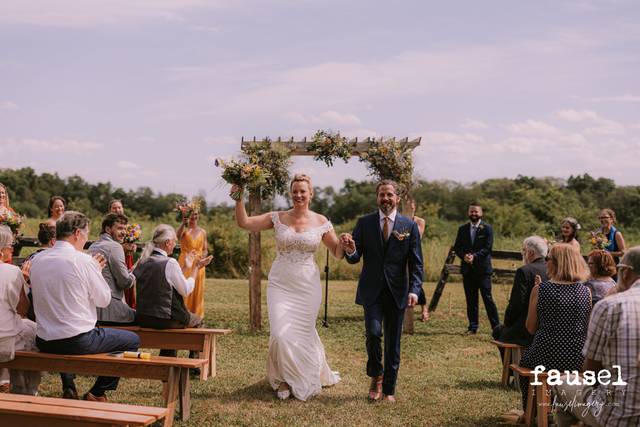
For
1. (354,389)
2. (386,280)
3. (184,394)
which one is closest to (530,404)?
(386,280)

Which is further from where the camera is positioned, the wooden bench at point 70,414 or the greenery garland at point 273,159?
the greenery garland at point 273,159

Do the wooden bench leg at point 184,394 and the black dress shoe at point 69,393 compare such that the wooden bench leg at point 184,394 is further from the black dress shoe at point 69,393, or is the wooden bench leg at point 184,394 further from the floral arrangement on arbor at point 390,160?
the floral arrangement on arbor at point 390,160

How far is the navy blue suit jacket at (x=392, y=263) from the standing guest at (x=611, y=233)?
19.7ft

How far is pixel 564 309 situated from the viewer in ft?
21.7

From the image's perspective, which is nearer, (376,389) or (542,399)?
(542,399)

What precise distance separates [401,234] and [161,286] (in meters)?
2.69

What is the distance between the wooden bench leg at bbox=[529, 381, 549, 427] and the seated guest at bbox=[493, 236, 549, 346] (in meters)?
1.38

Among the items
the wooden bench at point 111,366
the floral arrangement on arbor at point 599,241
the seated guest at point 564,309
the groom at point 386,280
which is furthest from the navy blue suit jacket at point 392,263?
the floral arrangement on arbor at point 599,241

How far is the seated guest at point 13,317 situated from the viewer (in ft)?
21.8

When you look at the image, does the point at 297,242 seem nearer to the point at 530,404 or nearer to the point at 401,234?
the point at 401,234

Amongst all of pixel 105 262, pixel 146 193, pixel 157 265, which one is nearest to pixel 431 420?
pixel 157 265

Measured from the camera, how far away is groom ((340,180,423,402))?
7949 mm

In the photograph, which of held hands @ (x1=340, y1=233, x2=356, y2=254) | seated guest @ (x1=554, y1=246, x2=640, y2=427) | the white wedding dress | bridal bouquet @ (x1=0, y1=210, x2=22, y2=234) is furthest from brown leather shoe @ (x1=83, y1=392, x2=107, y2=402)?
seated guest @ (x1=554, y1=246, x2=640, y2=427)

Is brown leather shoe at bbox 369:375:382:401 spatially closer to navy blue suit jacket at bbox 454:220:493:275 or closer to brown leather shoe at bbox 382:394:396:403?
brown leather shoe at bbox 382:394:396:403
